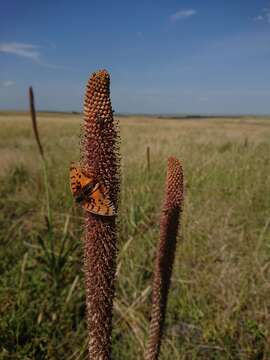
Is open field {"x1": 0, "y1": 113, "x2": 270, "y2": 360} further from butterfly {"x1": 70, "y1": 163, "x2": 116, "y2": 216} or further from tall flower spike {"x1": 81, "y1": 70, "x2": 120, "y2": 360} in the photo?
butterfly {"x1": 70, "y1": 163, "x2": 116, "y2": 216}

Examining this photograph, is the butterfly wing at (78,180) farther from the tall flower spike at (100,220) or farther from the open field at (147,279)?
the open field at (147,279)

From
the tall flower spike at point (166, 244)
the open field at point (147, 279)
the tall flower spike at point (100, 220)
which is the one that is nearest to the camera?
the tall flower spike at point (100, 220)

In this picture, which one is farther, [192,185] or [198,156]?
[198,156]

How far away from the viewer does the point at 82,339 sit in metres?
3.41

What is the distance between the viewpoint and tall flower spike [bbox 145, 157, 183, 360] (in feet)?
5.03

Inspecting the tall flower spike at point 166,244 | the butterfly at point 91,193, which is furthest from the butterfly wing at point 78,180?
the tall flower spike at point 166,244

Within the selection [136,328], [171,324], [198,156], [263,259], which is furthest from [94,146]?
[198,156]

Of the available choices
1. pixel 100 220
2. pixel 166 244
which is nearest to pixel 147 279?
pixel 166 244

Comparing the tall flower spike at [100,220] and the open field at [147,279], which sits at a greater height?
the tall flower spike at [100,220]

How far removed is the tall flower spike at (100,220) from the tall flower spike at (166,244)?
370mm

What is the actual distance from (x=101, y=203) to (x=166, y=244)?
618 millimetres

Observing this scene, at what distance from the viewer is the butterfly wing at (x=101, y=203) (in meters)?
1.12

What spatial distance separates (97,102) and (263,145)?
36.2 ft

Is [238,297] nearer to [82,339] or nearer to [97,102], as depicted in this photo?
[82,339]
